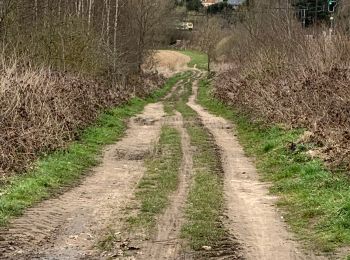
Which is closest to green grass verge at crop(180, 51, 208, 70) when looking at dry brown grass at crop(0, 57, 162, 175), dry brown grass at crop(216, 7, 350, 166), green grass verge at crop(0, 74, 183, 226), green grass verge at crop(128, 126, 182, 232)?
dry brown grass at crop(216, 7, 350, 166)

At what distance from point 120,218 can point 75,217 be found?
0.71m

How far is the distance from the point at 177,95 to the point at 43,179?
33678 millimetres

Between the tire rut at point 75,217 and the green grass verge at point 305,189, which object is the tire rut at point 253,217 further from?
the tire rut at point 75,217

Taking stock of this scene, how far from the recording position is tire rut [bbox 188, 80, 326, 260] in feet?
21.7

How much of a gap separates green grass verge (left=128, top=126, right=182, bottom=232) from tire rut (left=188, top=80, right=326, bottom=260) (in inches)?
43.2

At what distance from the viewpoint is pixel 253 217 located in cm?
831

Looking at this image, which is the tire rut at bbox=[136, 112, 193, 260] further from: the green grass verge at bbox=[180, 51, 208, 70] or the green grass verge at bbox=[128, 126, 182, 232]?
the green grass verge at bbox=[180, 51, 208, 70]

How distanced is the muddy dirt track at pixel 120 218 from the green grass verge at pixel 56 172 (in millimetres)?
279

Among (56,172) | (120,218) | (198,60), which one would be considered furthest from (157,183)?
(198,60)

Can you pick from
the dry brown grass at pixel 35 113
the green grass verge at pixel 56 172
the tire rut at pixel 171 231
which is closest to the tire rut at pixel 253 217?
the tire rut at pixel 171 231

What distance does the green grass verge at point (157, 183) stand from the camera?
8.09 metres

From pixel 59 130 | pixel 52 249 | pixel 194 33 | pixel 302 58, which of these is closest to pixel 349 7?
pixel 302 58

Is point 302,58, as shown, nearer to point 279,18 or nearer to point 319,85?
point 319,85

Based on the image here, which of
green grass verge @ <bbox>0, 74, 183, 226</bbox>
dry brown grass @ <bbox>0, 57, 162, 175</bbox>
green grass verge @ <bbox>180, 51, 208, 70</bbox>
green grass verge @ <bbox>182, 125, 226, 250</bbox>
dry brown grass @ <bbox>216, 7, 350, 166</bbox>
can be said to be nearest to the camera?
green grass verge @ <bbox>182, 125, 226, 250</bbox>
